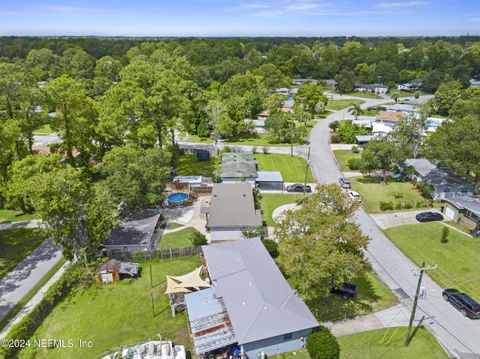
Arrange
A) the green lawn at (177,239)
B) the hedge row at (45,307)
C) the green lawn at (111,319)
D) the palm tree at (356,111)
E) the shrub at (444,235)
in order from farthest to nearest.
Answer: the palm tree at (356,111) < the green lawn at (177,239) < the shrub at (444,235) < the green lawn at (111,319) < the hedge row at (45,307)

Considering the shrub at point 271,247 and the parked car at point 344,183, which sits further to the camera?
the parked car at point 344,183

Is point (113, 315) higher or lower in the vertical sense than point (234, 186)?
lower

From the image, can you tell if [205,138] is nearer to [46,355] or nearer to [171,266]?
[171,266]

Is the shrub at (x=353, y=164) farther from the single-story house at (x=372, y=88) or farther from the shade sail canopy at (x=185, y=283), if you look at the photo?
the single-story house at (x=372, y=88)

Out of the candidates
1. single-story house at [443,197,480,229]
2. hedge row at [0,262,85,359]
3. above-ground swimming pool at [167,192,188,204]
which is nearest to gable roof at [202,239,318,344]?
hedge row at [0,262,85,359]

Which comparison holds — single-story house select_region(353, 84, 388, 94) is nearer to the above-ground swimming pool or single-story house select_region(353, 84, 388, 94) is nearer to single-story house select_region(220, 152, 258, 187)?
single-story house select_region(220, 152, 258, 187)


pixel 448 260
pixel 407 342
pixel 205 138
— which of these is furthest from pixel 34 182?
pixel 205 138

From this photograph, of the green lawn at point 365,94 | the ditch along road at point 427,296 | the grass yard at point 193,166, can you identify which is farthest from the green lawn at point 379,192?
the green lawn at point 365,94
